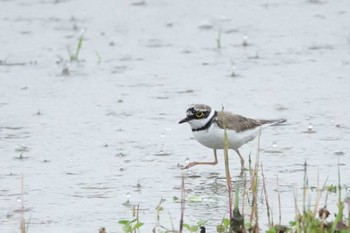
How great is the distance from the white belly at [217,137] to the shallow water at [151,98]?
0.84 feet

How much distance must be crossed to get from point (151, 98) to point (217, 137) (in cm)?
257

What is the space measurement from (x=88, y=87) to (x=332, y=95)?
9.84 feet

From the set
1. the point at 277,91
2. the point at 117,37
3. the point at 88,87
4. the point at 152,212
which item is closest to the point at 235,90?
the point at 277,91

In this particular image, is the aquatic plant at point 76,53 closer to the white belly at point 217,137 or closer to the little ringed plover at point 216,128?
the little ringed plover at point 216,128

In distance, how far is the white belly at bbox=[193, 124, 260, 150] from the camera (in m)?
11.1

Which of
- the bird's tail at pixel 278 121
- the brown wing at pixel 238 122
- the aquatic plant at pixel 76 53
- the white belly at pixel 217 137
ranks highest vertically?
the aquatic plant at pixel 76 53

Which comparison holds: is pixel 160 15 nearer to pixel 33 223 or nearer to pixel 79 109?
pixel 79 109

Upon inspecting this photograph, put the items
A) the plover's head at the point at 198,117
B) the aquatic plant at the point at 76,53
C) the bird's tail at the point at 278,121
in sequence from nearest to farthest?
the plover's head at the point at 198,117
the bird's tail at the point at 278,121
the aquatic plant at the point at 76,53

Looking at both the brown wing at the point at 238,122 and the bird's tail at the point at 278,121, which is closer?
the brown wing at the point at 238,122

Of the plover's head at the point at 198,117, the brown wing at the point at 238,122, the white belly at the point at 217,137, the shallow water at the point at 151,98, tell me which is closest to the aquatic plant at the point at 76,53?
the shallow water at the point at 151,98

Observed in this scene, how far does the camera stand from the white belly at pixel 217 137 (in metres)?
11.1

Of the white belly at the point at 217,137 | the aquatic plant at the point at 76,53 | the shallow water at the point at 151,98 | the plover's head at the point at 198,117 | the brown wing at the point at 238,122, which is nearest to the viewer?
the shallow water at the point at 151,98

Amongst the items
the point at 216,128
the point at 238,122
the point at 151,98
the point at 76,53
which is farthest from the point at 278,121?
the point at 76,53

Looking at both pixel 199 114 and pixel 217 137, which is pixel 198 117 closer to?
pixel 199 114
